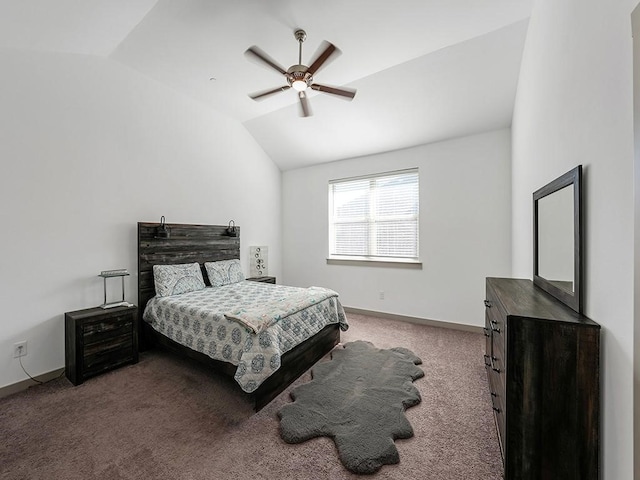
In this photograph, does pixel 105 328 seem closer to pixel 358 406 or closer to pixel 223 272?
pixel 223 272

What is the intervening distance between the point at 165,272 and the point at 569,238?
361cm

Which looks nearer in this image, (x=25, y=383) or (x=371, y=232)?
(x=25, y=383)

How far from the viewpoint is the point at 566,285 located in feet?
4.55

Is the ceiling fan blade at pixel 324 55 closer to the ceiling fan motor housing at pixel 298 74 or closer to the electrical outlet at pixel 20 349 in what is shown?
the ceiling fan motor housing at pixel 298 74

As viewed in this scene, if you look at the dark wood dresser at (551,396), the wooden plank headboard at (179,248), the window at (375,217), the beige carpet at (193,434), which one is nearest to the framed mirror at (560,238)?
the dark wood dresser at (551,396)

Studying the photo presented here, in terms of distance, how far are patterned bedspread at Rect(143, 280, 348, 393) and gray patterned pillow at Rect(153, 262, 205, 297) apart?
0.12 m

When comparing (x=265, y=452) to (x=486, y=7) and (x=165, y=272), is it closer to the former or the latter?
(x=165, y=272)

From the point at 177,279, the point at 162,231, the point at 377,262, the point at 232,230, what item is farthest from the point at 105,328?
the point at 377,262

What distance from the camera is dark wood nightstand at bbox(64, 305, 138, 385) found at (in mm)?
2387

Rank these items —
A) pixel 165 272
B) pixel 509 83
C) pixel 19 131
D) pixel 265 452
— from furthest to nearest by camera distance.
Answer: pixel 165 272 → pixel 509 83 → pixel 19 131 → pixel 265 452

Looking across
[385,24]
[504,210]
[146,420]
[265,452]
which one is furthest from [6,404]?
[504,210]

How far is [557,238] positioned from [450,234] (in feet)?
7.31

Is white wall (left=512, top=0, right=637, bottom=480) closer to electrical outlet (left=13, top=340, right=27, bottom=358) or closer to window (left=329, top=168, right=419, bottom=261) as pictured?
window (left=329, top=168, right=419, bottom=261)

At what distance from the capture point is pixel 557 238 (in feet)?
5.14
